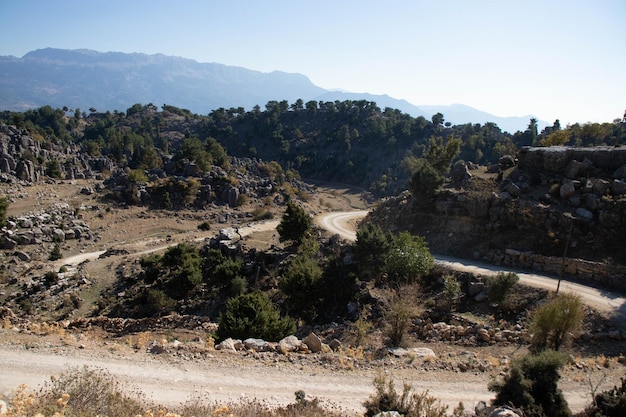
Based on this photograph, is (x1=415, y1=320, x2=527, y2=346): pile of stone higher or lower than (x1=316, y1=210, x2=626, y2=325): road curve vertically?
lower

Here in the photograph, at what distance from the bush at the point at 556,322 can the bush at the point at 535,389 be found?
16.7 feet

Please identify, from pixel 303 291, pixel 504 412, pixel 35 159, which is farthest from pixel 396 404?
pixel 35 159

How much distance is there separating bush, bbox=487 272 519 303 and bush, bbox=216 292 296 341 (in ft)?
44.0

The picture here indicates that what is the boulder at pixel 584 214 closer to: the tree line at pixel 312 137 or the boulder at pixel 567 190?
the boulder at pixel 567 190

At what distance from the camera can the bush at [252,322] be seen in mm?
21344

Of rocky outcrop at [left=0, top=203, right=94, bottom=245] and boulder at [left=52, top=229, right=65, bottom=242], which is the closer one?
rocky outcrop at [left=0, top=203, right=94, bottom=245]

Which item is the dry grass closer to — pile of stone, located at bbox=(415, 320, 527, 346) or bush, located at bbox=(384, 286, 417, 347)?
bush, located at bbox=(384, 286, 417, 347)

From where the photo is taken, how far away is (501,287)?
25.5 m

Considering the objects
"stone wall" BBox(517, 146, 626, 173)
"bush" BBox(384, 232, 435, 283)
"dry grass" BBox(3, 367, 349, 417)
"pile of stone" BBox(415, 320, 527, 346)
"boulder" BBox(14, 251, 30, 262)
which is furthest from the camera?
"boulder" BBox(14, 251, 30, 262)

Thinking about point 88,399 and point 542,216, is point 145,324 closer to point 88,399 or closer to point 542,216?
point 88,399

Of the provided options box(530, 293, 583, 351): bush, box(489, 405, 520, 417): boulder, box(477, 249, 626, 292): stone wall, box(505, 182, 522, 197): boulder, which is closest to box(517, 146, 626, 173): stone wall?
box(505, 182, 522, 197): boulder

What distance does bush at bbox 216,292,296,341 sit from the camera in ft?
70.0

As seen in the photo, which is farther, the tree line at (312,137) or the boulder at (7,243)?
the tree line at (312,137)

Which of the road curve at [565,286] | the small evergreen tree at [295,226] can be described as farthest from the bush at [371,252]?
the small evergreen tree at [295,226]
